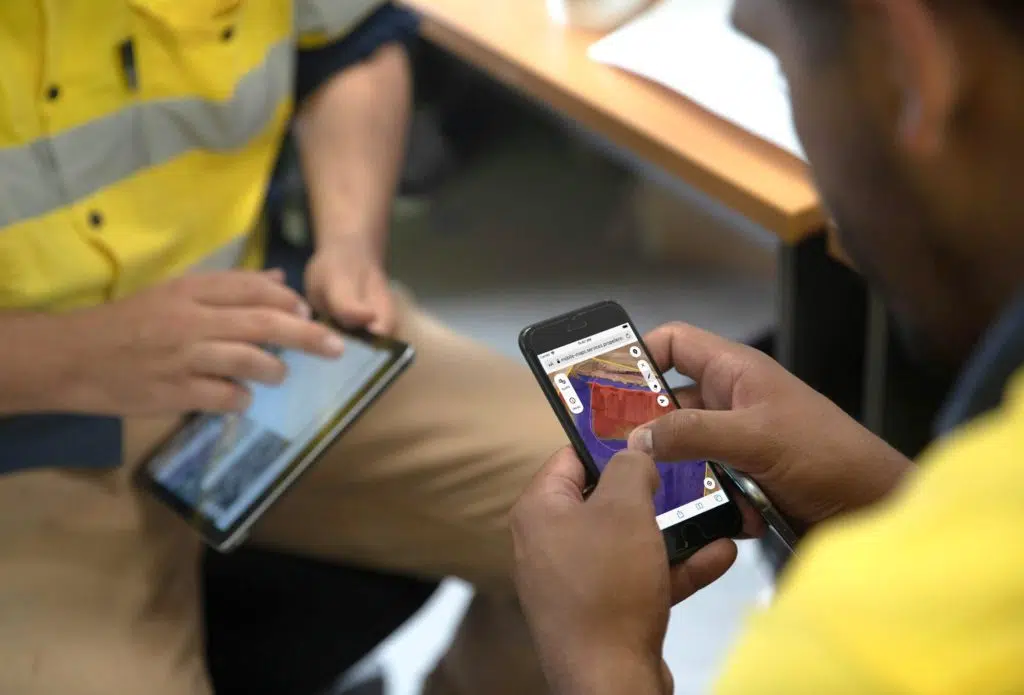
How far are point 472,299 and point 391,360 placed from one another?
588 millimetres

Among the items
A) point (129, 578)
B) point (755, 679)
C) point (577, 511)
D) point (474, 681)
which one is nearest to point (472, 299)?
point (474, 681)

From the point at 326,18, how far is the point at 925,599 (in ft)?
2.47

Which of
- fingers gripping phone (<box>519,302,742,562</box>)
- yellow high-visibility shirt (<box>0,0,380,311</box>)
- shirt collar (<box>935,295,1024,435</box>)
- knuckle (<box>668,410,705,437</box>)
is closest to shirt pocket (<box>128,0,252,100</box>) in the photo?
yellow high-visibility shirt (<box>0,0,380,311</box>)

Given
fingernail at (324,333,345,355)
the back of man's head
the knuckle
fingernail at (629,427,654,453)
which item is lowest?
fingernail at (324,333,345,355)

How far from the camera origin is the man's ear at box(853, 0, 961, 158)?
1.36ft

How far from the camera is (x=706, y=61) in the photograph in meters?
0.90

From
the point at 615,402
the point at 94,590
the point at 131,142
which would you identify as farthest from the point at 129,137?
the point at 615,402

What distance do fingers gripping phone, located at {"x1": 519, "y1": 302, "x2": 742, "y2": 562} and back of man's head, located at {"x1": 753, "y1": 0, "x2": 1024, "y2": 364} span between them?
152mm

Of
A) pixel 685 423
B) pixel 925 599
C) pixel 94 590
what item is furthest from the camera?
pixel 94 590

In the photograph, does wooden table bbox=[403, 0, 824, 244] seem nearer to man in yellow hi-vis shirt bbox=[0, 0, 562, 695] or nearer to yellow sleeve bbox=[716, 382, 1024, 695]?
man in yellow hi-vis shirt bbox=[0, 0, 562, 695]

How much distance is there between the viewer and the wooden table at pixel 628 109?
0.78 meters

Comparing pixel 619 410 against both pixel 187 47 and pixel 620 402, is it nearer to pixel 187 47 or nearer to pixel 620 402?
pixel 620 402

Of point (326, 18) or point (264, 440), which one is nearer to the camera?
point (264, 440)

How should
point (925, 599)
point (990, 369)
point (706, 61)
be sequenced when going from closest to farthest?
1. point (925, 599)
2. point (990, 369)
3. point (706, 61)
